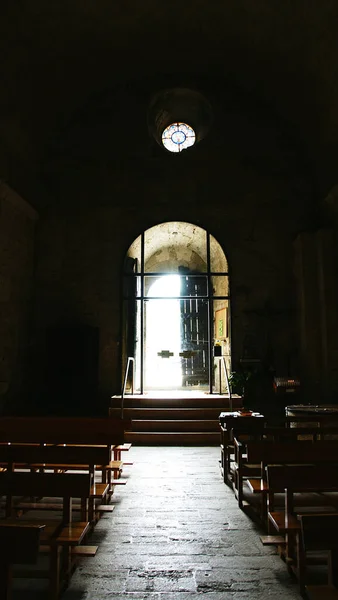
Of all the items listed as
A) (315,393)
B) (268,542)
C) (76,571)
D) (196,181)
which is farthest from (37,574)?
(196,181)

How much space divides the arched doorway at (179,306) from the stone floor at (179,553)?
3969mm

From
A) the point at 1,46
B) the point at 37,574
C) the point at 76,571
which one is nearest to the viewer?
the point at 37,574

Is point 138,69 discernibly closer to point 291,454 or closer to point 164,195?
point 164,195

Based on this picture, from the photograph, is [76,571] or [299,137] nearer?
[76,571]

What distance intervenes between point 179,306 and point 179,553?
9.13 metres

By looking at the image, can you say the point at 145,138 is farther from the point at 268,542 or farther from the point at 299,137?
the point at 268,542

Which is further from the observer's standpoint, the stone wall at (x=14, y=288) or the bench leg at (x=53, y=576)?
the stone wall at (x=14, y=288)

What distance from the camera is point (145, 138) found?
8.85 metres

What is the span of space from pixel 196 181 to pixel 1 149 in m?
3.80

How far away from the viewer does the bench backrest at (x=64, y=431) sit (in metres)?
3.62

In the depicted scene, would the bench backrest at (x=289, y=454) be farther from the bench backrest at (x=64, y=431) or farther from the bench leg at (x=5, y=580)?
the bench leg at (x=5, y=580)

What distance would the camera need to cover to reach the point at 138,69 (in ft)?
28.3

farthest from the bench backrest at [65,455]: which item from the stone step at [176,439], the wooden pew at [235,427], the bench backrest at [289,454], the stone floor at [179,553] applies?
the stone step at [176,439]

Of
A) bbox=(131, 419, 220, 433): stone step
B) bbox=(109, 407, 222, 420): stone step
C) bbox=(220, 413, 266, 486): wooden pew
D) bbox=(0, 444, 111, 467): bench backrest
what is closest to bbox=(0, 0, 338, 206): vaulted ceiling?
bbox=(109, 407, 222, 420): stone step
